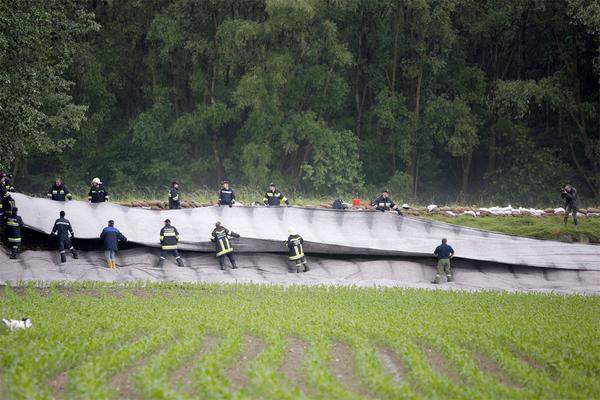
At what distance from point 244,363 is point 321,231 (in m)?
14.7

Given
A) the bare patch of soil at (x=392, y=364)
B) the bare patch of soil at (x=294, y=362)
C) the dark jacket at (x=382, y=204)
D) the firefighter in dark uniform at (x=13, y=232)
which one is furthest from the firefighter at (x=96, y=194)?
the bare patch of soil at (x=392, y=364)

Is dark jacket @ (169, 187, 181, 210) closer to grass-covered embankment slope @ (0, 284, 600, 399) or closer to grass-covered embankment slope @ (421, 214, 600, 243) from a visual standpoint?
grass-covered embankment slope @ (0, 284, 600, 399)

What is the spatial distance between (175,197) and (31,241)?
5.50 metres

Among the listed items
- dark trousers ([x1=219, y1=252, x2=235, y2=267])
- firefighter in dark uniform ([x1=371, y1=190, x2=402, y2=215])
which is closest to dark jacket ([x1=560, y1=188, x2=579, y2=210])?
firefighter in dark uniform ([x1=371, y1=190, x2=402, y2=215])

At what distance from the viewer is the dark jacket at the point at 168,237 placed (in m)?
29.1

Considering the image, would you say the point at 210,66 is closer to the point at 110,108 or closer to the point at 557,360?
the point at 110,108

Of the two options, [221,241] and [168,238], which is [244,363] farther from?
[168,238]

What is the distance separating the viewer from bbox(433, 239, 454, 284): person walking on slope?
2941 centimetres

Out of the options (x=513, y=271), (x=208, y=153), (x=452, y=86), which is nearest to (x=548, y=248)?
(x=513, y=271)

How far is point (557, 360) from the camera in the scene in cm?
1692

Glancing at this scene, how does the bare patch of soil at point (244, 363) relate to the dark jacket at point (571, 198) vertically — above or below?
below

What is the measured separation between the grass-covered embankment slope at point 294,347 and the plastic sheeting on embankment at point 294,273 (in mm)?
3004

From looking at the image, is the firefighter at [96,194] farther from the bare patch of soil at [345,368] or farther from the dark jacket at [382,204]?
the bare patch of soil at [345,368]

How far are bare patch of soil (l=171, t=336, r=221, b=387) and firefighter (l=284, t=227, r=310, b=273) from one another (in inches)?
431
